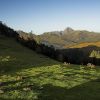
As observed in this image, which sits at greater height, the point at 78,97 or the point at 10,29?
the point at 10,29

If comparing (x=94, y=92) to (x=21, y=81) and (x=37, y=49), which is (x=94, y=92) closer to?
(x=21, y=81)

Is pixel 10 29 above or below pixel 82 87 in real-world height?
above

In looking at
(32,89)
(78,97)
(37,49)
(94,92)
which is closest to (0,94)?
(32,89)

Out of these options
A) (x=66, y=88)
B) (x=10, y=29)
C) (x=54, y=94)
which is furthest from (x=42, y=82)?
(x=10, y=29)

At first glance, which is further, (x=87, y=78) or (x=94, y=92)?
(x=87, y=78)

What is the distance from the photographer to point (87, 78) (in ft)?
107

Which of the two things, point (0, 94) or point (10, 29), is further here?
point (10, 29)

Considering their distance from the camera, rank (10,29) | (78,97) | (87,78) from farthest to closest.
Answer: (10,29)
(87,78)
(78,97)

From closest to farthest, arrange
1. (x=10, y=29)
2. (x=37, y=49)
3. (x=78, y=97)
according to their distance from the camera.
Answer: (x=78, y=97) < (x=37, y=49) < (x=10, y=29)

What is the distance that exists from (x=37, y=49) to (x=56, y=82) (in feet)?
300

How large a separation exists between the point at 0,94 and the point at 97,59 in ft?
363

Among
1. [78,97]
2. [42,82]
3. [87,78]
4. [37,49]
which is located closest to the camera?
[78,97]

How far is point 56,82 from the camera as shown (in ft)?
94.6

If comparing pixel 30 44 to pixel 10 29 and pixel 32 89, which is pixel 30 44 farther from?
pixel 32 89
